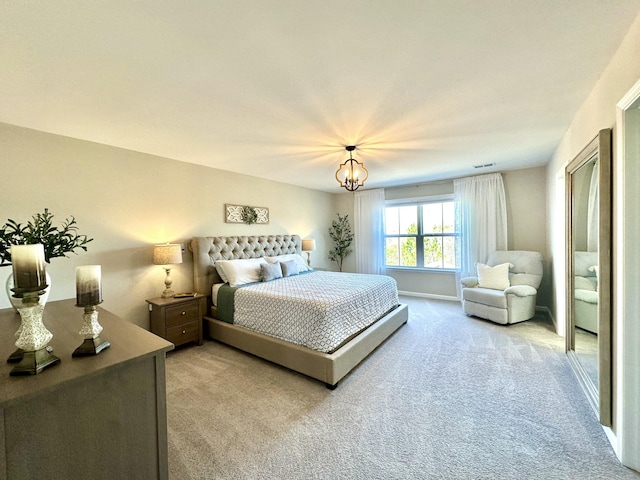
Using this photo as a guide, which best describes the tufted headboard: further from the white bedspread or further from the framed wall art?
the white bedspread

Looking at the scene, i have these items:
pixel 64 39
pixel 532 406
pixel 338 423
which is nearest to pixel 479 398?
pixel 532 406

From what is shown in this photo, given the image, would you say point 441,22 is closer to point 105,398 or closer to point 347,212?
point 105,398

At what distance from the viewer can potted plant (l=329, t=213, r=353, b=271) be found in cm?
638

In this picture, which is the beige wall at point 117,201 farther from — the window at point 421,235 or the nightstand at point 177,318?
the window at point 421,235

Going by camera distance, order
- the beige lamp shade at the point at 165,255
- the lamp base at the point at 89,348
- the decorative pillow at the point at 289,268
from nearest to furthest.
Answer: the lamp base at the point at 89,348 < the beige lamp shade at the point at 165,255 < the decorative pillow at the point at 289,268

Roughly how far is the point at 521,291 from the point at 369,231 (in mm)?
3028

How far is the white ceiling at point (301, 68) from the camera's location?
4.12ft

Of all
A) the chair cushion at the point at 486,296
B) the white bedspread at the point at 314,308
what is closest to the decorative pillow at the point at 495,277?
the chair cushion at the point at 486,296

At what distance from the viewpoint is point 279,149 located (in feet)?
10.4

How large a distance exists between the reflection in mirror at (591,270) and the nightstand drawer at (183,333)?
12.5ft

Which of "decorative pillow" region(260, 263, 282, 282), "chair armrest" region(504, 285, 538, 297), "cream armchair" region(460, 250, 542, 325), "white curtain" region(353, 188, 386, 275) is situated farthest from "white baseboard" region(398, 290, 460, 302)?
"decorative pillow" region(260, 263, 282, 282)

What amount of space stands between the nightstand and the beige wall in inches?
13.1

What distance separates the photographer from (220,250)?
3.90m

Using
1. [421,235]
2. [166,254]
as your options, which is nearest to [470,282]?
[421,235]
